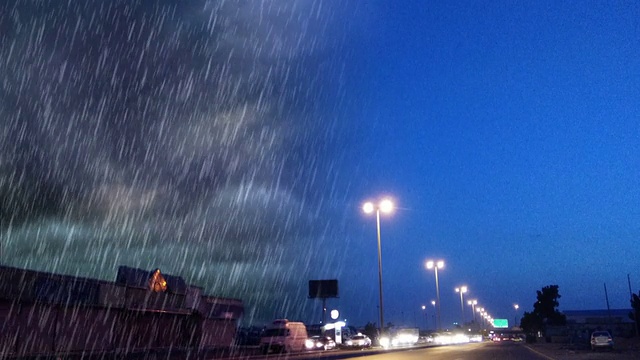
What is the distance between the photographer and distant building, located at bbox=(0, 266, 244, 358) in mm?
35562

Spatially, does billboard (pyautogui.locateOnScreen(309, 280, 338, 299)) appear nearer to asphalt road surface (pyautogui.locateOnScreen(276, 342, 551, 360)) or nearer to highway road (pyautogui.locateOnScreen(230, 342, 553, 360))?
asphalt road surface (pyautogui.locateOnScreen(276, 342, 551, 360))

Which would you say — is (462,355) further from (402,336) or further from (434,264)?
(402,336)

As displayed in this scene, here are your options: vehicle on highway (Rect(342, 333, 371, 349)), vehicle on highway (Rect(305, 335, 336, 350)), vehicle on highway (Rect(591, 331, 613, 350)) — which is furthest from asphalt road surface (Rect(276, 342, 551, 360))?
vehicle on highway (Rect(342, 333, 371, 349))

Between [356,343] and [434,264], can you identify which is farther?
[434,264]

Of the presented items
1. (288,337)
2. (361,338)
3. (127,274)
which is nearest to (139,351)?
(288,337)

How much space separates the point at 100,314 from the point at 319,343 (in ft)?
70.9

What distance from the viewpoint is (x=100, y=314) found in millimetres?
42844

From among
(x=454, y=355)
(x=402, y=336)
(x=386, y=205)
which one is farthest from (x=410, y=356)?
(x=402, y=336)

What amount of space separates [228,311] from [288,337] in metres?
23.3

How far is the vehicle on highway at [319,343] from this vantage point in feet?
171

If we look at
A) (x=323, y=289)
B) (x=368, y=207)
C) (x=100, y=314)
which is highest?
(x=323, y=289)

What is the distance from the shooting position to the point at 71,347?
3950 cm

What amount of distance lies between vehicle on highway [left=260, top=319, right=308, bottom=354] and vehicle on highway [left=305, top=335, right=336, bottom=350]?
2.17 feet

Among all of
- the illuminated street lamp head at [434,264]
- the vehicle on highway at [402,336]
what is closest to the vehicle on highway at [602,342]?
the illuminated street lamp head at [434,264]
